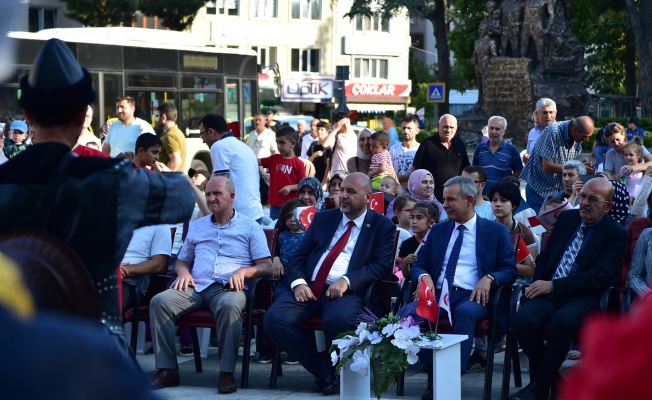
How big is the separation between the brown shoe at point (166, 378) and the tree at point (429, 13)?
121 ft

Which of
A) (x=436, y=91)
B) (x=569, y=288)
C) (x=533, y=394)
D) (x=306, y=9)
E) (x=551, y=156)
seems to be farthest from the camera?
(x=306, y=9)

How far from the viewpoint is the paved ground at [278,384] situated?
25.3 ft

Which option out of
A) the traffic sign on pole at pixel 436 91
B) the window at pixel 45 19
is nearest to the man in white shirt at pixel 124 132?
the traffic sign on pole at pixel 436 91

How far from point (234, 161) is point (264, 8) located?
55.4m

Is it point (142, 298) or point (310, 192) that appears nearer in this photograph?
point (142, 298)

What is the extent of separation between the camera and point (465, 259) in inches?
308

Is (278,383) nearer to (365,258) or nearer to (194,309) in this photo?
(194,309)

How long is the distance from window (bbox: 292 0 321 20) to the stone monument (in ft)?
114

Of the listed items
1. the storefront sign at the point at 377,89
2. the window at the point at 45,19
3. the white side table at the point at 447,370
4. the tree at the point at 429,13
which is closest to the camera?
the white side table at the point at 447,370

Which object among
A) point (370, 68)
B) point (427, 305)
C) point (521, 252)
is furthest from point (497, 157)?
point (370, 68)

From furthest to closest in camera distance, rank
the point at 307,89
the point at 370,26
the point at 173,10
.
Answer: the point at 370,26
the point at 307,89
the point at 173,10

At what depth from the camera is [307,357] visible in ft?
25.7

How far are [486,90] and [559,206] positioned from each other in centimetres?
2237

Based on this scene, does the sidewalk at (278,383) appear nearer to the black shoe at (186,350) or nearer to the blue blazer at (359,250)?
the black shoe at (186,350)
